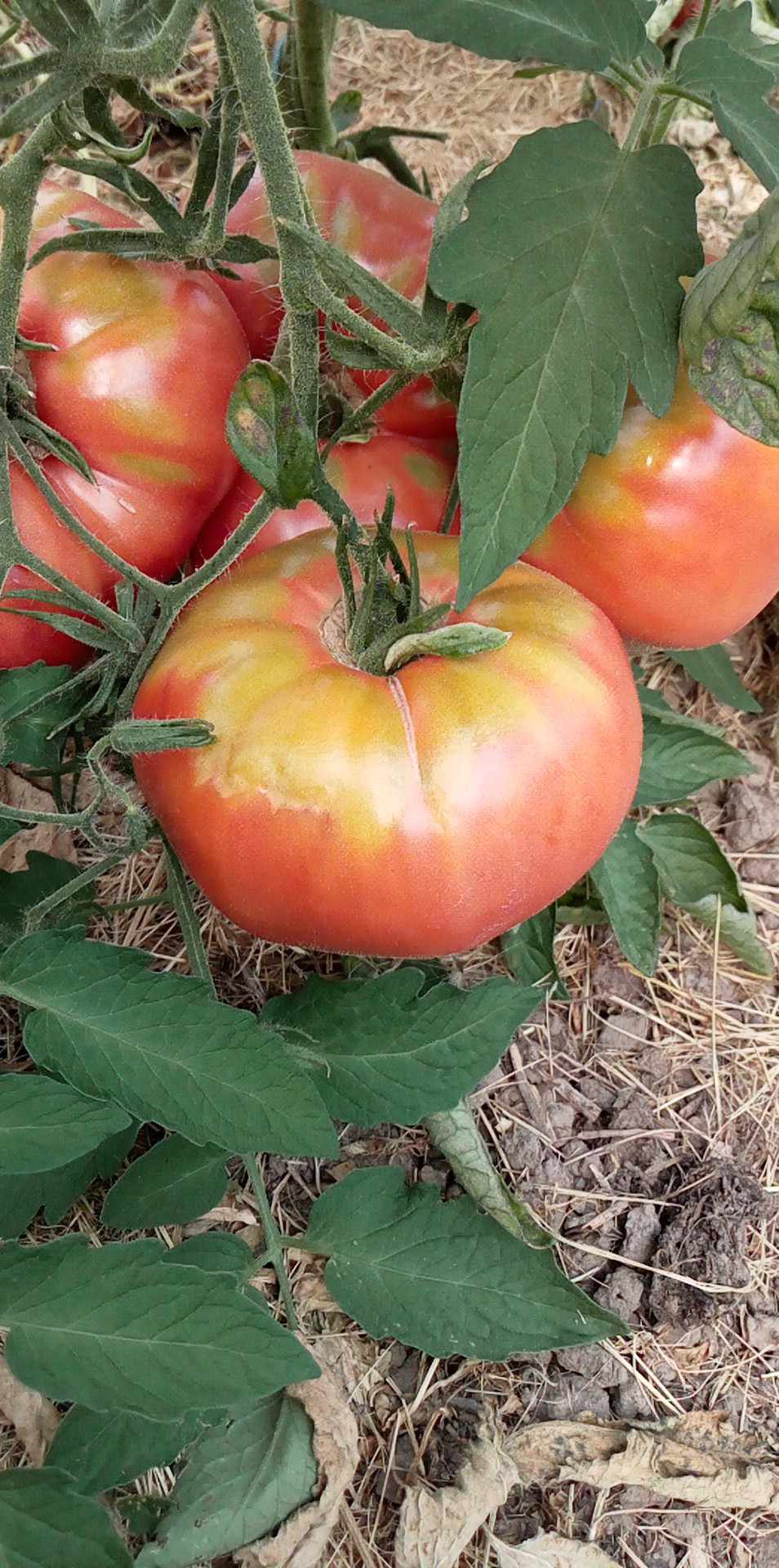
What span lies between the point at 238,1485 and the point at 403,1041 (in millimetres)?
335

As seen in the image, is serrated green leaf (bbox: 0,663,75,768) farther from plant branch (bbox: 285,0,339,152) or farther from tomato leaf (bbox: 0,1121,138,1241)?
plant branch (bbox: 285,0,339,152)

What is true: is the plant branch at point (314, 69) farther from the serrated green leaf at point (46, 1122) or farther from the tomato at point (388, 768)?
the serrated green leaf at point (46, 1122)

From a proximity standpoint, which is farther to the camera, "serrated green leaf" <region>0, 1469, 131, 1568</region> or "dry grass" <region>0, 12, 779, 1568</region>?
"dry grass" <region>0, 12, 779, 1568</region>

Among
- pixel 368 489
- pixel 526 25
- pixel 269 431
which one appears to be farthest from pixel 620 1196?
pixel 526 25

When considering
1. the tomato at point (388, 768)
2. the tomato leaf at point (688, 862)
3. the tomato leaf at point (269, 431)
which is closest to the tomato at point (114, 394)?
the tomato at point (388, 768)

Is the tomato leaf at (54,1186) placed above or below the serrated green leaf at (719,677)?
below

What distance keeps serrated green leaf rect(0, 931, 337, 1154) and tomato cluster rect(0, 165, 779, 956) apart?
0.26 ft

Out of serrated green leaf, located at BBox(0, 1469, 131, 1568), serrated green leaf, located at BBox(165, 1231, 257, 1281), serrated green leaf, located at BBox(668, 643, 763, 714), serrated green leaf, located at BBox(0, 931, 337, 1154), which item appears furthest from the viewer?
serrated green leaf, located at BBox(668, 643, 763, 714)

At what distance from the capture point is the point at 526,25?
662 millimetres

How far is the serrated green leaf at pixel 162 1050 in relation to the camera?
71cm

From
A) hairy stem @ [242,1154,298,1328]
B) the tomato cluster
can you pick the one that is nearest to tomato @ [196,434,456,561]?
the tomato cluster

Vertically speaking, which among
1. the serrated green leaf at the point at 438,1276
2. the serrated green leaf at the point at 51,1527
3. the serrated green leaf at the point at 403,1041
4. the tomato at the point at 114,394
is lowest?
the serrated green leaf at the point at 438,1276

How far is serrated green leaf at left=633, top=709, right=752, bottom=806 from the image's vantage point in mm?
1109

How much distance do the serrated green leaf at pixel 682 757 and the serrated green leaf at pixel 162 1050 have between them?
501 millimetres
